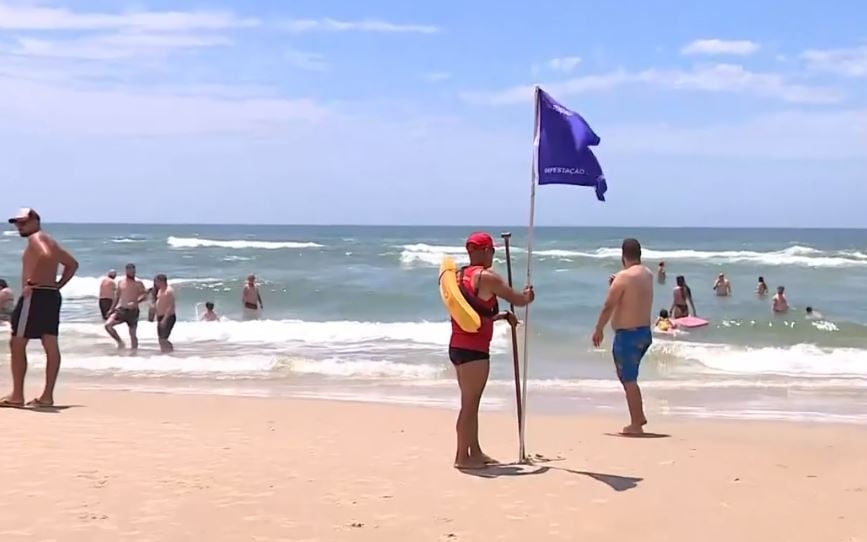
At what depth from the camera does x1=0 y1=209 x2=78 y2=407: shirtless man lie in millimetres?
7883

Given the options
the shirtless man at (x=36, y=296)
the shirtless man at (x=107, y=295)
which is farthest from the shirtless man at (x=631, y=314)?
the shirtless man at (x=107, y=295)

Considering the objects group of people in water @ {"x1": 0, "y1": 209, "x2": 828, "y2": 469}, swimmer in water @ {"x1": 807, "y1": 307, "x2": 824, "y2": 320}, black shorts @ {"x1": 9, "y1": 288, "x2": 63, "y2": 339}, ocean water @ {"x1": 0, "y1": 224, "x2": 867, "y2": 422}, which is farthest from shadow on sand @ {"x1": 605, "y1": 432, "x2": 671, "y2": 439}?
swimmer in water @ {"x1": 807, "y1": 307, "x2": 824, "y2": 320}

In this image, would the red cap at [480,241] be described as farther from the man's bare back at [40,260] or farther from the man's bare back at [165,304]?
the man's bare back at [165,304]

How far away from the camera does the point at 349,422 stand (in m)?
Answer: 8.41

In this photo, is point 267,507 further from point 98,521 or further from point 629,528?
point 629,528

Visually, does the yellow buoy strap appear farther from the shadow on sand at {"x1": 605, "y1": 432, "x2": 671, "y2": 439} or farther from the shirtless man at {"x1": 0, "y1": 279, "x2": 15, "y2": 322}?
the shirtless man at {"x1": 0, "y1": 279, "x2": 15, "y2": 322}

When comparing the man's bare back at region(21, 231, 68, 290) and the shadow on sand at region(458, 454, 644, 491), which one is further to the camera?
the man's bare back at region(21, 231, 68, 290)

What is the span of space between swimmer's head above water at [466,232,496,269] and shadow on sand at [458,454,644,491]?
1.29 meters

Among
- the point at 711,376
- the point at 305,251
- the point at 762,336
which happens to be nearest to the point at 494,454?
the point at 711,376

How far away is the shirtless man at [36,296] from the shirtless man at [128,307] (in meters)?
6.71

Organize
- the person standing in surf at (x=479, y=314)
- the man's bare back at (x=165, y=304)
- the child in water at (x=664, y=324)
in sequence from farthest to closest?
the child in water at (x=664, y=324), the man's bare back at (x=165, y=304), the person standing in surf at (x=479, y=314)

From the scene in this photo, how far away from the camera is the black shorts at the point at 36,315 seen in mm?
7938

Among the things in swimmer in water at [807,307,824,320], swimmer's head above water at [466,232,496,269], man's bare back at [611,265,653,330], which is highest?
swimmer's head above water at [466,232,496,269]

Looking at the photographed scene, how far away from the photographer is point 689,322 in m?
18.3
